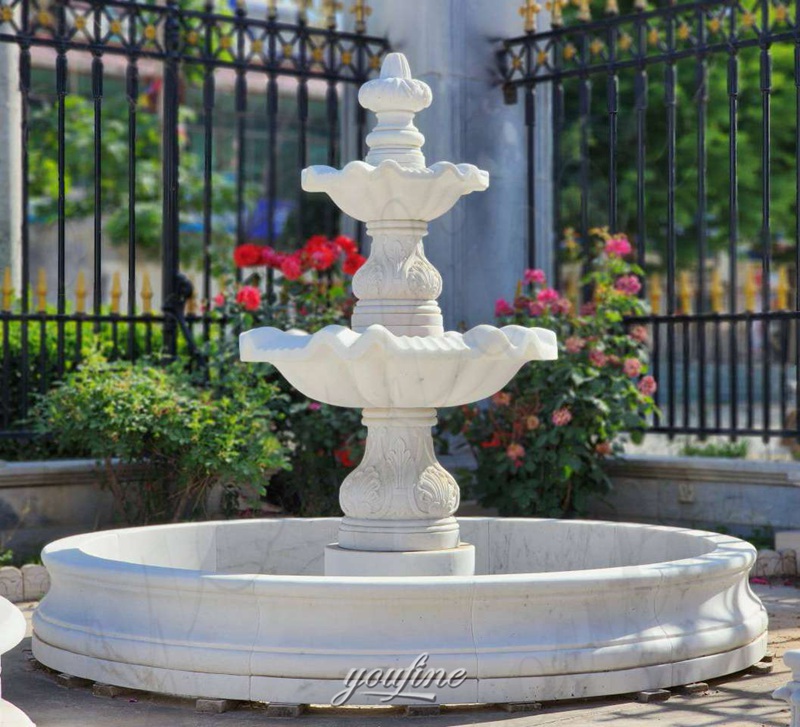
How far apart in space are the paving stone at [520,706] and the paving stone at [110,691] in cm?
142

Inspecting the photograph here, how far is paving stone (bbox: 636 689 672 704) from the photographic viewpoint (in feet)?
16.5

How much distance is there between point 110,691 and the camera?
5184 millimetres

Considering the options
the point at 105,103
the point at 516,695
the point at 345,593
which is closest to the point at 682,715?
the point at 516,695

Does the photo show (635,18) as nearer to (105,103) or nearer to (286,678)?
(286,678)

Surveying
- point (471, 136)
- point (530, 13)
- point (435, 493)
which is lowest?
point (435, 493)

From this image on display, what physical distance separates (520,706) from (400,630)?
50 centimetres

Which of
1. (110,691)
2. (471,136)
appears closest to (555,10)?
(471,136)

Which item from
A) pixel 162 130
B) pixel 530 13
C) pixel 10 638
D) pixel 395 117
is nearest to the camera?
pixel 10 638

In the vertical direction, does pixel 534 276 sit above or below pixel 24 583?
above

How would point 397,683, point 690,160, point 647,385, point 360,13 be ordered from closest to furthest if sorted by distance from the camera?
1. point 397,683
2. point 647,385
3. point 360,13
4. point 690,160

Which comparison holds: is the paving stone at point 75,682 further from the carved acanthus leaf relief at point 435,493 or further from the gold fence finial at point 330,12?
the gold fence finial at point 330,12

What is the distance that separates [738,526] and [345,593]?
4707 millimetres

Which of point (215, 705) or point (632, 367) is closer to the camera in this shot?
point (215, 705)

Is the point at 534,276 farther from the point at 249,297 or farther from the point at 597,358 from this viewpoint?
the point at 249,297
